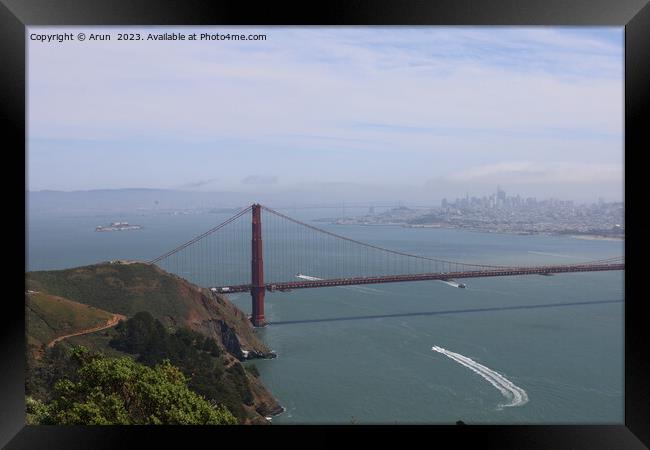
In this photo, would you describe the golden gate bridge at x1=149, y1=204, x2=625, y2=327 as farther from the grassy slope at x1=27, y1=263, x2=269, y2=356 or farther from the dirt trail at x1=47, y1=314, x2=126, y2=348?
the dirt trail at x1=47, y1=314, x2=126, y2=348

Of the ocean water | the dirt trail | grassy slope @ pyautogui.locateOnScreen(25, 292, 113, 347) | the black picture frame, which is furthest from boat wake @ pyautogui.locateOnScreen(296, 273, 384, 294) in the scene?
the black picture frame

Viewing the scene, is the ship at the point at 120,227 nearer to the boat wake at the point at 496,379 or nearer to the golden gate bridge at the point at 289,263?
the golden gate bridge at the point at 289,263

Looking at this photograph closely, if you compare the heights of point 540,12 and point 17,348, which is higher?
point 540,12

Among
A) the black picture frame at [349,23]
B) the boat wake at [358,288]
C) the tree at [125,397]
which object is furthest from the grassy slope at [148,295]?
the black picture frame at [349,23]

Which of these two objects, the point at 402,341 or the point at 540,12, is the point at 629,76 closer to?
the point at 540,12

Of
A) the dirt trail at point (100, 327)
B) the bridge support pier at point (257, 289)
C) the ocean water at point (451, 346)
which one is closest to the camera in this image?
the dirt trail at point (100, 327)

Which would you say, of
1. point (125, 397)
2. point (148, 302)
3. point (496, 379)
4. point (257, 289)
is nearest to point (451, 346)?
point (496, 379)

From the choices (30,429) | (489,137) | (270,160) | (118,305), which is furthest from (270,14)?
(489,137)

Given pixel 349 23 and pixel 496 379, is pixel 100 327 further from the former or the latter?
pixel 349 23
